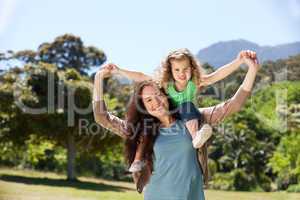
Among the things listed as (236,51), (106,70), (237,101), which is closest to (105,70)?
(106,70)

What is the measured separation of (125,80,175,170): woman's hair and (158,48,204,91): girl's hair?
0.13 feet

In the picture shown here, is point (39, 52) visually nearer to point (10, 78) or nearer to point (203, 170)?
point (10, 78)

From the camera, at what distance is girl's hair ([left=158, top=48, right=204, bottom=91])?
4.80 feet

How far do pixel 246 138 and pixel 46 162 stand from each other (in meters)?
5.87

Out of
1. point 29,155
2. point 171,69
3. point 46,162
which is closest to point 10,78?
point 29,155

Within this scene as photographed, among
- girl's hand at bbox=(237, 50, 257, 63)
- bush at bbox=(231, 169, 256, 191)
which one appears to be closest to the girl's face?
girl's hand at bbox=(237, 50, 257, 63)

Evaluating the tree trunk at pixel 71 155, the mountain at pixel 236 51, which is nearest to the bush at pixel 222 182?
the tree trunk at pixel 71 155

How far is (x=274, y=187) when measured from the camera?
15.7 m

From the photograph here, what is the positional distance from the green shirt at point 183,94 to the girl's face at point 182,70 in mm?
18

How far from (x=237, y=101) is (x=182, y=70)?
0.53ft

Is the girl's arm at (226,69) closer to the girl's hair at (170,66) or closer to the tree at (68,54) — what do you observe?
the girl's hair at (170,66)

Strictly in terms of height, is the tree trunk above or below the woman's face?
below

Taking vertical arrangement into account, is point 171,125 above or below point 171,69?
below

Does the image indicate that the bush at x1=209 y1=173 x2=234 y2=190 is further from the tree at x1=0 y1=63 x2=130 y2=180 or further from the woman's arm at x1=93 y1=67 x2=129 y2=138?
the woman's arm at x1=93 y1=67 x2=129 y2=138
